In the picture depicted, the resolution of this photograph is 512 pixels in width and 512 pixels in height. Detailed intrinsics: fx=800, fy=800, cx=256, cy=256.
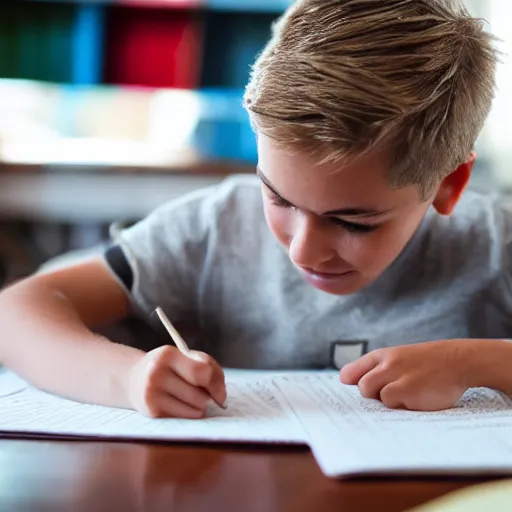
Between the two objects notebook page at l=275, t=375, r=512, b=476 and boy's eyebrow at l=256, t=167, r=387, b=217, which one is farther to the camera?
boy's eyebrow at l=256, t=167, r=387, b=217

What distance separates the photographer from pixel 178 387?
0.57m

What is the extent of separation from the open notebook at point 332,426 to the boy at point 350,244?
19mm

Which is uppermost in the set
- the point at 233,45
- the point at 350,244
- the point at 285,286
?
the point at 233,45

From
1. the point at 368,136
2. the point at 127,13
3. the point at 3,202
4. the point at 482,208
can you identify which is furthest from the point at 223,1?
the point at 368,136

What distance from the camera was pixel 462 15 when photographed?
69 centimetres

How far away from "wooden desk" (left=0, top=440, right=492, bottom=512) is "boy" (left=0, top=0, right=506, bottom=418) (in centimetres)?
8

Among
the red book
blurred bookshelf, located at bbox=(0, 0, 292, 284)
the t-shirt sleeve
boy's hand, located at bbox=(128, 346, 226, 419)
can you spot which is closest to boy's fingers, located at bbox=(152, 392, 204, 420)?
boy's hand, located at bbox=(128, 346, 226, 419)

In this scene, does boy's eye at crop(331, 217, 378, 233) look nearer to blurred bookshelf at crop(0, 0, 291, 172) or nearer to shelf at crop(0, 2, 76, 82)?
blurred bookshelf at crop(0, 0, 291, 172)

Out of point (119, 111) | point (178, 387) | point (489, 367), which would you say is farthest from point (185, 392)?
point (119, 111)

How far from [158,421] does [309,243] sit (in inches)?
7.3

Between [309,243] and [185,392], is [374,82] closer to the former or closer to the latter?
[309,243]

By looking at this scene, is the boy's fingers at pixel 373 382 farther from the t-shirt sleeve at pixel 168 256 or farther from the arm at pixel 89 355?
the t-shirt sleeve at pixel 168 256

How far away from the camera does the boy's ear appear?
75 cm

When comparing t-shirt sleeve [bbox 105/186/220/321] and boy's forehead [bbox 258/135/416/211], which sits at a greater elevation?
boy's forehead [bbox 258/135/416/211]
